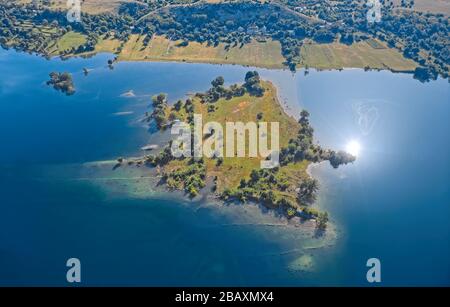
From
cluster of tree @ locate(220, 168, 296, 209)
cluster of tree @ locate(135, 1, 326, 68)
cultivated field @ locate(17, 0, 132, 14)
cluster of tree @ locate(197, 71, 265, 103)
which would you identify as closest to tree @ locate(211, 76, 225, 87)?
cluster of tree @ locate(197, 71, 265, 103)

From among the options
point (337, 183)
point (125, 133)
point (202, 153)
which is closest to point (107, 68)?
point (125, 133)

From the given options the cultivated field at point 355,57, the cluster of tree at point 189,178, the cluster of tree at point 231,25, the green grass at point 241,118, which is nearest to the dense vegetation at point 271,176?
the cluster of tree at point 189,178

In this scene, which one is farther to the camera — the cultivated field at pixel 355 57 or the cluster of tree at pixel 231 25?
the cluster of tree at pixel 231 25

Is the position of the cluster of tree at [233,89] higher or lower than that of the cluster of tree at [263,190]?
higher

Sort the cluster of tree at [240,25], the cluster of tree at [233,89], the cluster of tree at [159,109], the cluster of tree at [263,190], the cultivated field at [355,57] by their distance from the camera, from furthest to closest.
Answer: the cluster of tree at [240,25] < the cultivated field at [355,57] < the cluster of tree at [233,89] < the cluster of tree at [159,109] < the cluster of tree at [263,190]

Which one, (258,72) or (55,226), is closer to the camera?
(55,226)

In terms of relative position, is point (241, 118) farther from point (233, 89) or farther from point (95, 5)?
point (95, 5)

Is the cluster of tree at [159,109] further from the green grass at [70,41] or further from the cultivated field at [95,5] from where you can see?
the cultivated field at [95,5]

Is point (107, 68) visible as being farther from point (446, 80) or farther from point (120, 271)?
point (446, 80)
